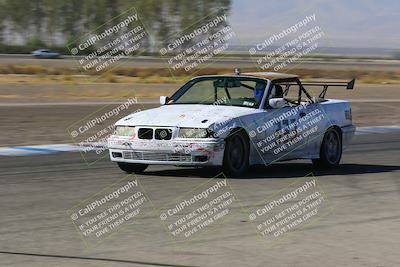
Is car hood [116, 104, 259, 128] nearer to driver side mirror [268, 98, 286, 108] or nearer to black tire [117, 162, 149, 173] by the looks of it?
driver side mirror [268, 98, 286, 108]

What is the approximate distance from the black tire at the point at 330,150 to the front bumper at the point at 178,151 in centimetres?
253

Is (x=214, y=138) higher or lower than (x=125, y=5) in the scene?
lower

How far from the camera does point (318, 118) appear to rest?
42.6 feet

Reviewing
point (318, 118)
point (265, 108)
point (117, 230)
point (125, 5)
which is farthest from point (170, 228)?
point (125, 5)

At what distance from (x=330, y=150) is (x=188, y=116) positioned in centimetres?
300

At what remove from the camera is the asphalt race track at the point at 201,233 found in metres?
6.84

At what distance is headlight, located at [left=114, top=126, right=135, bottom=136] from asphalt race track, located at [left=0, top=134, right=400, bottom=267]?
0.61 m

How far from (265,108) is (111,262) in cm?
581

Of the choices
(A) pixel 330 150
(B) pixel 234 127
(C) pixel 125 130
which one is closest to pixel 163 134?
(C) pixel 125 130

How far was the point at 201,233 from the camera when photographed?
7.90 metres

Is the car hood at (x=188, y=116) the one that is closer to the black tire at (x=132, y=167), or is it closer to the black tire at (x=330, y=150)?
the black tire at (x=132, y=167)

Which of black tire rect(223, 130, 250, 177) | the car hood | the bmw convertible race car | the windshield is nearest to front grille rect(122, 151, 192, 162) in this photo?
the bmw convertible race car

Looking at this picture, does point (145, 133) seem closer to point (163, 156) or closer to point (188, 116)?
point (163, 156)

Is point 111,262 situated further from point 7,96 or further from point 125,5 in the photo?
point 125,5
